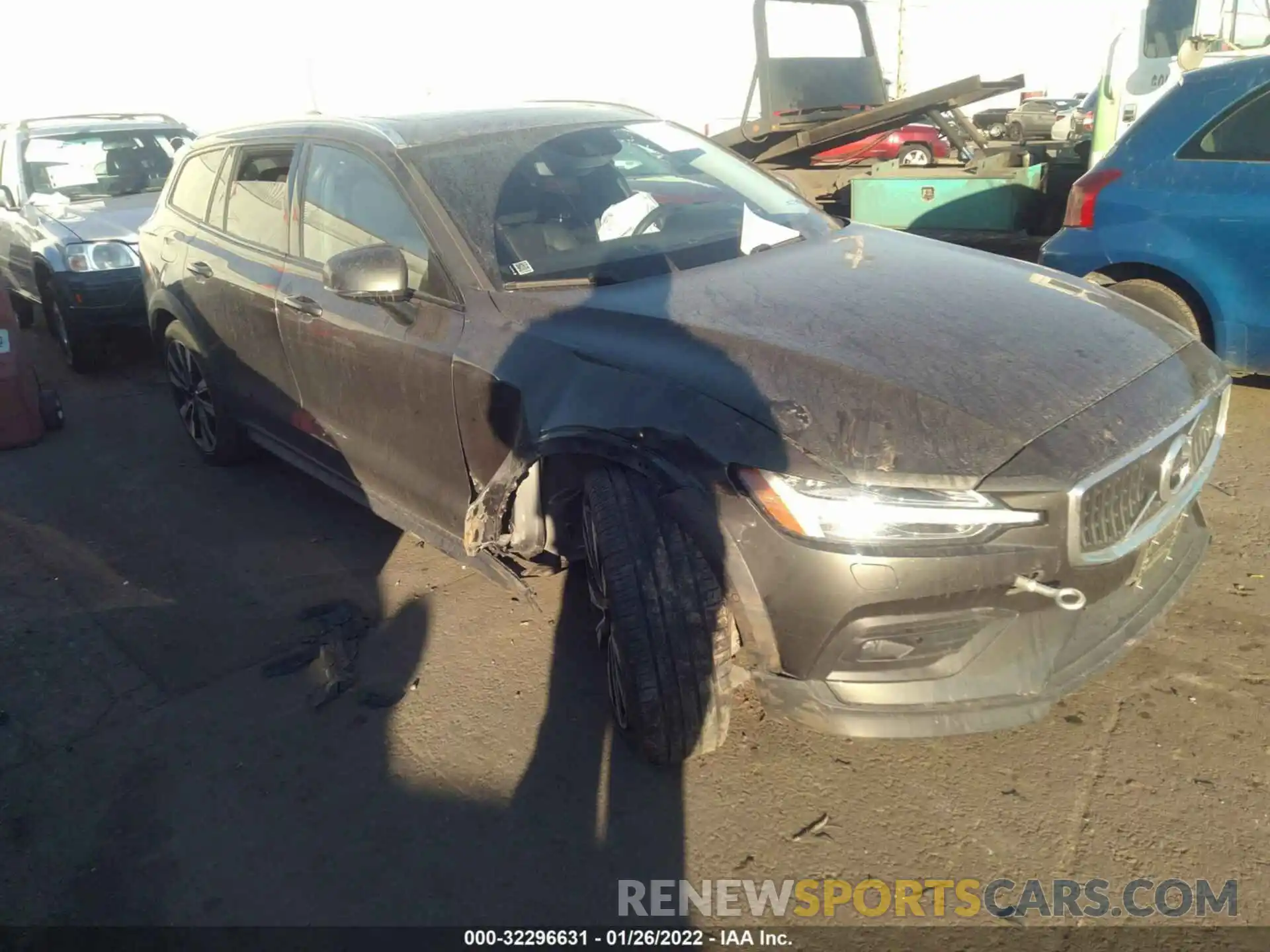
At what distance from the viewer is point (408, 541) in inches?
172

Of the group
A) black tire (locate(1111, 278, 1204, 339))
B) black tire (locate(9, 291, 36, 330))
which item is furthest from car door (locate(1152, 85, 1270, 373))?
black tire (locate(9, 291, 36, 330))

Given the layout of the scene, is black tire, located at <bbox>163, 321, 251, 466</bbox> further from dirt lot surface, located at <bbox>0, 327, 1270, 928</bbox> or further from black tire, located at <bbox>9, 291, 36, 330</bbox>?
black tire, located at <bbox>9, 291, 36, 330</bbox>

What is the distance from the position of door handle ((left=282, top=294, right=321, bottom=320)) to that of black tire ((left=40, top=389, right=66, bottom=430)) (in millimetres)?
2976

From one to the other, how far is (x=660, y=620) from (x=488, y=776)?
763mm

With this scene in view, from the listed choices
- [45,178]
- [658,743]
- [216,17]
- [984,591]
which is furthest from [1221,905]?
[216,17]

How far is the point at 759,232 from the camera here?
142 inches

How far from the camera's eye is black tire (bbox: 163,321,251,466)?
494 centimetres

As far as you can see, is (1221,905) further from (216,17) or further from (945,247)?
(216,17)

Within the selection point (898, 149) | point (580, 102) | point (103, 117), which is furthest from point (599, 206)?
point (898, 149)

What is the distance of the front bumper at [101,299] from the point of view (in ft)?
22.8

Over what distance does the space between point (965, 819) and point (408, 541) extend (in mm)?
2661

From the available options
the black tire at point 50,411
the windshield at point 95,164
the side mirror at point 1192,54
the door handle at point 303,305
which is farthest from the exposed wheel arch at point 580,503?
the windshield at point 95,164

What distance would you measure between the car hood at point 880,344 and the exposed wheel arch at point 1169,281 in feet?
5.98

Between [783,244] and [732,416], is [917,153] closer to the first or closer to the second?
[783,244]
